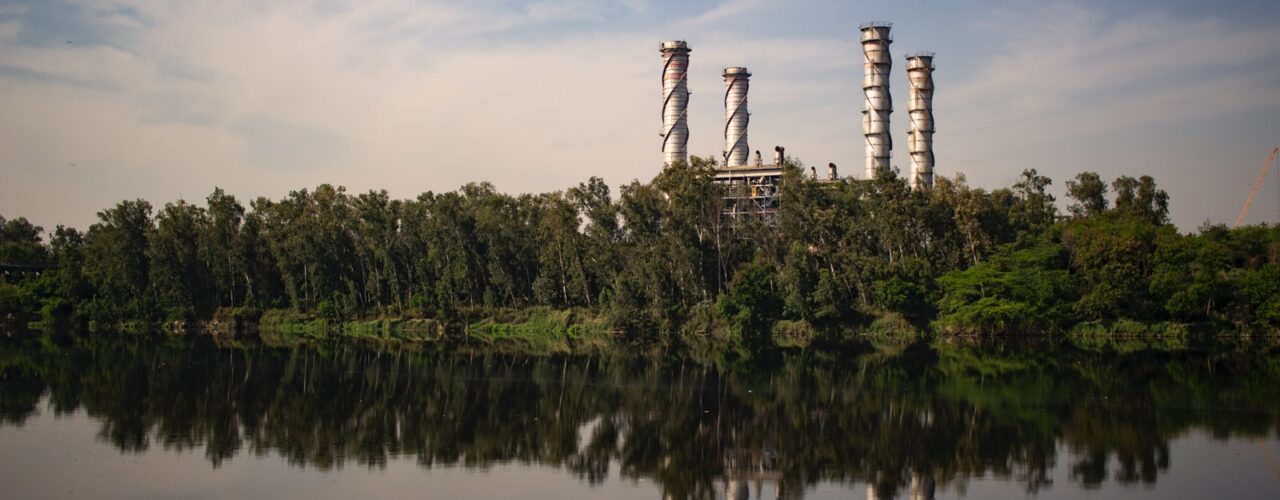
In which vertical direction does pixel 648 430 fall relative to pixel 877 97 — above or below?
below

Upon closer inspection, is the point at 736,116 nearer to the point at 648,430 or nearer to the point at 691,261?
the point at 691,261

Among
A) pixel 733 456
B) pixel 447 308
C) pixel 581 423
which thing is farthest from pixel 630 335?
pixel 733 456

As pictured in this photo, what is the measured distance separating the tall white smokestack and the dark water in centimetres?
3926

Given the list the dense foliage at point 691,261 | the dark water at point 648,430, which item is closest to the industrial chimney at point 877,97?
the dense foliage at point 691,261

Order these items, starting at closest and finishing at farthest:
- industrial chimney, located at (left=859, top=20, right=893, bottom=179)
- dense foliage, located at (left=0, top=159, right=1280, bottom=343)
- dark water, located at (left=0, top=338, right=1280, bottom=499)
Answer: dark water, located at (left=0, top=338, right=1280, bottom=499) → dense foliage, located at (left=0, top=159, right=1280, bottom=343) → industrial chimney, located at (left=859, top=20, right=893, bottom=179)

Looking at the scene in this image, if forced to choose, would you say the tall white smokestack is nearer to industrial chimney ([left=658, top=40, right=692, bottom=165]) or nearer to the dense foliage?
industrial chimney ([left=658, top=40, right=692, bottom=165])

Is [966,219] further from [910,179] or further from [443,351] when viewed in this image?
[443,351]

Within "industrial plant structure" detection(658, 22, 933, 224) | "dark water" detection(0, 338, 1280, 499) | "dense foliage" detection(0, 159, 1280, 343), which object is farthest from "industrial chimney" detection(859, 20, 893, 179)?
"dark water" detection(0, 338, 1280, 499)

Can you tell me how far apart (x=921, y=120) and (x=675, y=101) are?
51.1 feet

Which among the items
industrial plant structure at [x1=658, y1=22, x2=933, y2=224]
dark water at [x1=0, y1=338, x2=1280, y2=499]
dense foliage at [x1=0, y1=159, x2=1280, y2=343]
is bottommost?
dark water at [x1=0, y1=338, x2=1280, y2=499]

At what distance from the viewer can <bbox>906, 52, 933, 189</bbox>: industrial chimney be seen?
7544 cm

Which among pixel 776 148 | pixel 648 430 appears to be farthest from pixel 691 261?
pixel 648 430

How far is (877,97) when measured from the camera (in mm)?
74438

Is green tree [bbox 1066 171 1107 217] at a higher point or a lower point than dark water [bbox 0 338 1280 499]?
higher
